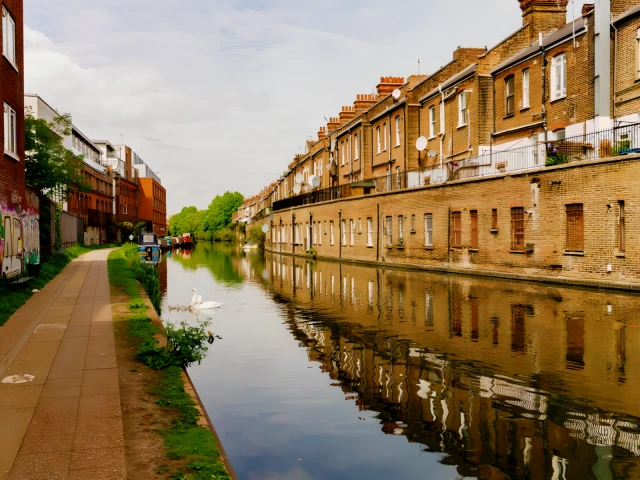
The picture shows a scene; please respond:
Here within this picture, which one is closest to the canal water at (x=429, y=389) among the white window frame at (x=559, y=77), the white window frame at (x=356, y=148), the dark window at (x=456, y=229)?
the dark window at (x=456, y=229)

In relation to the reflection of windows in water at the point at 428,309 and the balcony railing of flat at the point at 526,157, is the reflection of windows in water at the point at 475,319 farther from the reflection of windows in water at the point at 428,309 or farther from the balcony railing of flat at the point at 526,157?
the balcony railing of flat at the point at 526,157

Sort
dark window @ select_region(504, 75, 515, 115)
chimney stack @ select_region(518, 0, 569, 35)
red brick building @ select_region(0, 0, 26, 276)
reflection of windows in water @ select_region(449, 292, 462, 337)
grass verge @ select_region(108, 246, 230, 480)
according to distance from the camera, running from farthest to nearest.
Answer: chimney stack @ select_region(518, 0, 569, 35) → dark window @ select_region(504, 75, 515, 115) → red brick building @ select_region(0, 0, 26, 276) → reflection of windows in water @ select_region(449, 292, 462, 337) → grass verge @ select_region(108, 246, 230, 480)

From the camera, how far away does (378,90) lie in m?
45.8

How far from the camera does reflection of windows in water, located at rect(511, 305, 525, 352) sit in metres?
10.2

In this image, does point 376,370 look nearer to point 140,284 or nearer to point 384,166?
point 140,284

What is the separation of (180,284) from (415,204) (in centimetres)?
1246

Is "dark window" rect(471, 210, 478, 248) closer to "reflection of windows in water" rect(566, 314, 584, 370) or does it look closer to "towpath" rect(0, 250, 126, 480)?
"reflection of windows in water" rect(566, 314, 584, 370)

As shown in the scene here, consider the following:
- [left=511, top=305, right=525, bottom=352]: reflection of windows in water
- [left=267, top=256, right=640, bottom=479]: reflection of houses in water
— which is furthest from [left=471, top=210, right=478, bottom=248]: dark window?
[left=511, top=305, right=525, bottom=352]: reflection of windows in water

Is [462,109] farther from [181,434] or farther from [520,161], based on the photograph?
[181,434]

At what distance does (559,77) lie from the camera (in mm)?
25250

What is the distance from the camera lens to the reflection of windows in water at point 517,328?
1019 cm

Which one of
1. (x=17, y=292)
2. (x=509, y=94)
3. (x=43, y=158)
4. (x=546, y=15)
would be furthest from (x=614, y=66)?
(x=43, y=158)

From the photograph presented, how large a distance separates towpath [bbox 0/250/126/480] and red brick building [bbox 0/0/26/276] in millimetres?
5219

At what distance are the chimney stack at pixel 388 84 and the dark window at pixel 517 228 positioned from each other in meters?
24.0
